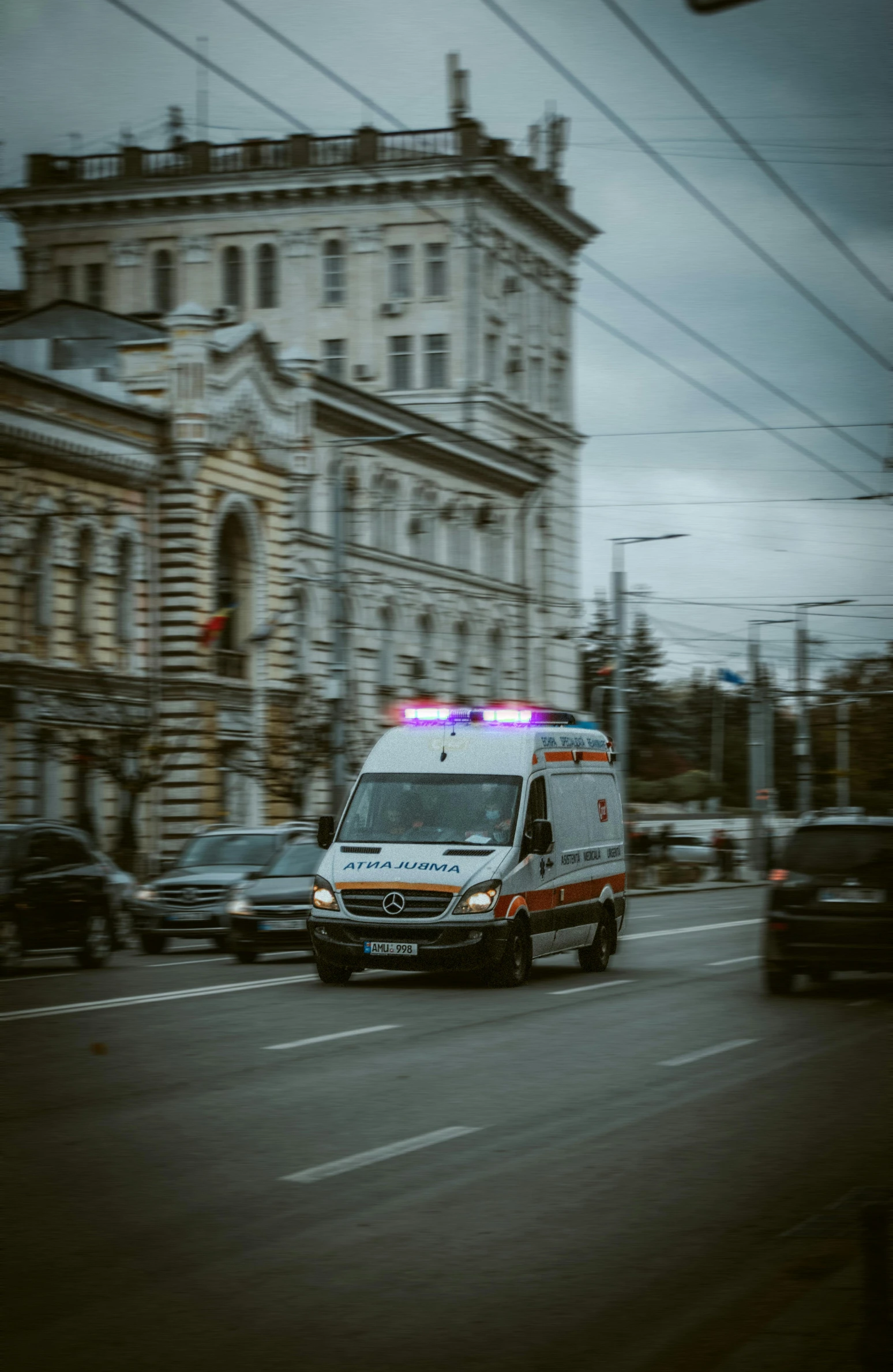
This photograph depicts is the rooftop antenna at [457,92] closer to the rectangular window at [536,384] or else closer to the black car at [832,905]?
the rectangular window at [536,384]

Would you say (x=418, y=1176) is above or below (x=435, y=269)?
below

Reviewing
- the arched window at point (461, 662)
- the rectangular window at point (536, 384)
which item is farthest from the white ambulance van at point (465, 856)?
the rectangular window at point (536, 384)

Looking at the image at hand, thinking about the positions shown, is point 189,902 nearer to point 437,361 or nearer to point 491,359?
point 437,361

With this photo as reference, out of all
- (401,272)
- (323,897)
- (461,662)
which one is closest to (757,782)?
(461,662)

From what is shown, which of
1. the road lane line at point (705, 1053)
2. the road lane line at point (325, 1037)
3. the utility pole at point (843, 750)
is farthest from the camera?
the utility pole at point (843, 750)

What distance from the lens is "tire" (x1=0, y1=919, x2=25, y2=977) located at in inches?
804

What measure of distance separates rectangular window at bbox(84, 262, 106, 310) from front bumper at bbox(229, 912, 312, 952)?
58.7m

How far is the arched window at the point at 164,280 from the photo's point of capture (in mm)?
78625

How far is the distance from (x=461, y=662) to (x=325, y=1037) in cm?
5384

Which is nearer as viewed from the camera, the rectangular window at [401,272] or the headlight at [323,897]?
the headlight at [323,897]

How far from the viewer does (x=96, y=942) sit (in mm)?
21797

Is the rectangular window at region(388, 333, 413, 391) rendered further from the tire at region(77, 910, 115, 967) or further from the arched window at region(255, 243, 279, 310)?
the tire at region(77, 910, 115, 967)

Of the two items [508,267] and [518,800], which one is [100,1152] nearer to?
[518,800]

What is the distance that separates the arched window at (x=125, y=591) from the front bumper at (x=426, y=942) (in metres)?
26.6
